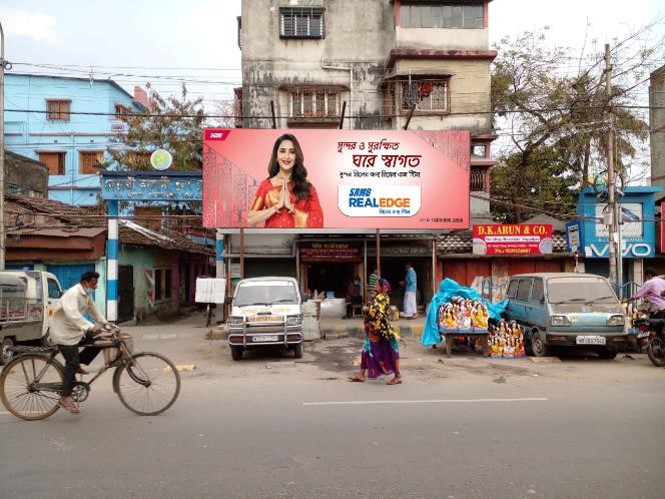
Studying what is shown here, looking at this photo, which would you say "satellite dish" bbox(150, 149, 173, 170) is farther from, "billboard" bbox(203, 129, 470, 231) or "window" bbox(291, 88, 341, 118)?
"window" bbox(291, 88, 341, 118)

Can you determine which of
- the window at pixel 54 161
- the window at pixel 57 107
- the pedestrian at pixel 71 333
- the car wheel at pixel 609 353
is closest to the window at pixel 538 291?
the car wheel at pixel 609 353

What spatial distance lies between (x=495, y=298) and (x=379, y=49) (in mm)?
12977

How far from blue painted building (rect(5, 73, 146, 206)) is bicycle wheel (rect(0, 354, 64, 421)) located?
33.3m

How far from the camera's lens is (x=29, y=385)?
680 cm

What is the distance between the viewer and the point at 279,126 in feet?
85.0

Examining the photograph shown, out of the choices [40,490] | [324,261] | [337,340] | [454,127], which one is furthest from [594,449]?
[454,127]

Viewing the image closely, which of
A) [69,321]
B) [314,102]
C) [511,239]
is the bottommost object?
[69,321]

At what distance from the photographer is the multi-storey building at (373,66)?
25.2 m

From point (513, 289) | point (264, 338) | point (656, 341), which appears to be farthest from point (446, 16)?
point (264, 338)

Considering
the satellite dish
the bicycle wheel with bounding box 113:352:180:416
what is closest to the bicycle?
the bicycle wheel with bounding box 113:352:180:416

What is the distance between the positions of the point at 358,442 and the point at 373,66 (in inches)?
915

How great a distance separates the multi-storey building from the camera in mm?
25219

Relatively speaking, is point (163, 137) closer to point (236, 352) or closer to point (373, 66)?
point (373, 66)

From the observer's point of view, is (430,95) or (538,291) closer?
(538,291)
